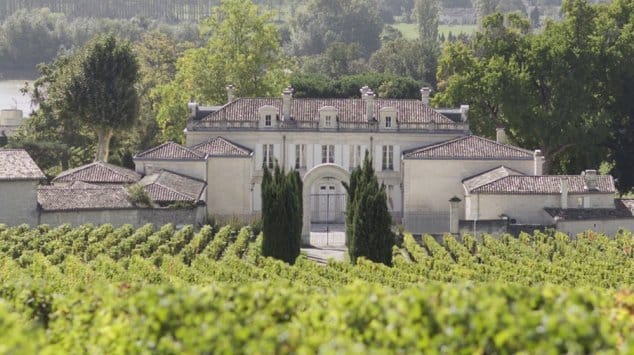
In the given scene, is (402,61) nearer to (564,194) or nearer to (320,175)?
(320,175)

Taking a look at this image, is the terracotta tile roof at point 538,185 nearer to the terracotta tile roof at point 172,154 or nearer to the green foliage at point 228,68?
the terracotta tile roof at point 172,154

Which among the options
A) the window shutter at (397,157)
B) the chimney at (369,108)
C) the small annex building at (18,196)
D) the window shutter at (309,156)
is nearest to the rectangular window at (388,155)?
the window shutter at (397,157)

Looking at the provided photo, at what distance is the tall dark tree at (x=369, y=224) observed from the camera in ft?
158

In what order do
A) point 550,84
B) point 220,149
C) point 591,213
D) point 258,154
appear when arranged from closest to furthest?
point 591,213
point 220,149
point 258,154
point 550,84

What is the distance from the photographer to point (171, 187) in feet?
202

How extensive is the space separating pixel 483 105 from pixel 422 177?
10.9 m

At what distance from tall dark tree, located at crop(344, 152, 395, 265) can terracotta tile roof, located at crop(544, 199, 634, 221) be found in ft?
38.8

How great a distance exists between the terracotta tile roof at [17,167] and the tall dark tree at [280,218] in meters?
10.2

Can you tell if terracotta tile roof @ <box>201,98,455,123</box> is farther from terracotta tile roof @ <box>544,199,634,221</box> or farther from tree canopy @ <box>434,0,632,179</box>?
terracotta tile roof @ <box>544,199,634,221</box>

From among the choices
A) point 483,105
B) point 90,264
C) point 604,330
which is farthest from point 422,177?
point 604,330

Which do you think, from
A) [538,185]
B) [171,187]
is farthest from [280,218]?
[538,185]

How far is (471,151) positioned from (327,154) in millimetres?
6891

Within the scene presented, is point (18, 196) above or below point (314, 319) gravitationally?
above

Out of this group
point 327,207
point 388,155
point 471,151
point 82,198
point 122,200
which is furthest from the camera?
point 388,155
